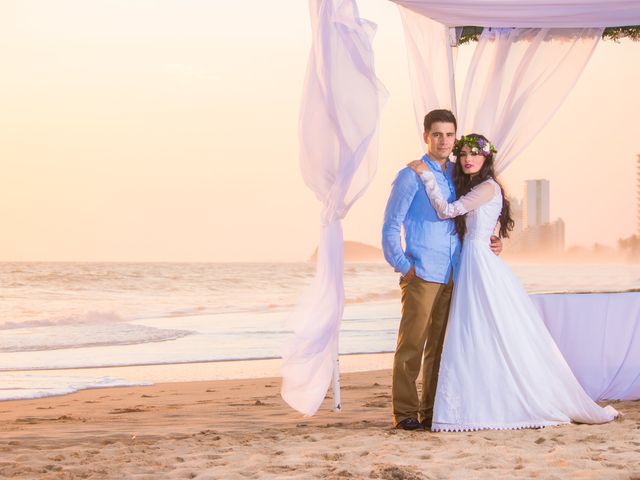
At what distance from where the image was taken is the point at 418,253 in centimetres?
453

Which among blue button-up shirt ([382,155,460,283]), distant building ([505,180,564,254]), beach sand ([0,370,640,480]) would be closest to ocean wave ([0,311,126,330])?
distant building ([505,180,564,254])

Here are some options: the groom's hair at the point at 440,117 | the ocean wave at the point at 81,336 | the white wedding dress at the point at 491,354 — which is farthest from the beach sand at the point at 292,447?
the ocean wave at the point at 81,336

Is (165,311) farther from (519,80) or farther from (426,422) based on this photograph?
(426,422)

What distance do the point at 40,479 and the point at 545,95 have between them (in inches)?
135

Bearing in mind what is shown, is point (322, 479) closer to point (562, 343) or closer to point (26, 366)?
point (562, 343)

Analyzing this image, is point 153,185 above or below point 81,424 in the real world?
above

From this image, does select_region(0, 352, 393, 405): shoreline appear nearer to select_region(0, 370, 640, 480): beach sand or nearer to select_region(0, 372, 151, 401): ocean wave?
select_region(0, 372, 151, 401): ocean wave

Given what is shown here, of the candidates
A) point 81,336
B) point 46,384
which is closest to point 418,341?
point 46,384

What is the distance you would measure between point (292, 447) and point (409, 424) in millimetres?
723

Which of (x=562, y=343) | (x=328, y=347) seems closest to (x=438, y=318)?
(x=328, y=347)

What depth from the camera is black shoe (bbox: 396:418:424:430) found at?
4.61 meters

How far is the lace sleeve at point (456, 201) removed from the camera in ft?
14.6

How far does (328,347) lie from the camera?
489cm

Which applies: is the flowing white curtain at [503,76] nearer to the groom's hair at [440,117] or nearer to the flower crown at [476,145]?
the flower crown at [476,145]
